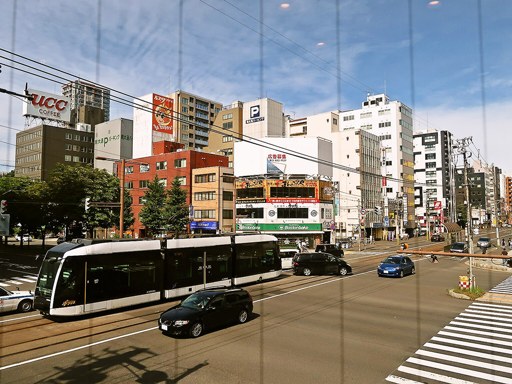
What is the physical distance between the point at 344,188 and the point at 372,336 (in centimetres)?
7366

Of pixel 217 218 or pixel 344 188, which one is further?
pixel 344 188

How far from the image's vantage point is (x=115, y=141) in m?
103

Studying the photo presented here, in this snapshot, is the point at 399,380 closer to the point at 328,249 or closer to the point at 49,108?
the point at 328,249

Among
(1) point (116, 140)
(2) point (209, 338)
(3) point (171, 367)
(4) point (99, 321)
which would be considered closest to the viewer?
(3) point (171, 367)

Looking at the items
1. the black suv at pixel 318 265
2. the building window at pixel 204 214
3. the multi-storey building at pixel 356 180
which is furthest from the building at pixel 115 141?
the black suv at pixel 318 265

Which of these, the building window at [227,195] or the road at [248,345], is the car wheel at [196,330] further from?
the building window at [227,195]

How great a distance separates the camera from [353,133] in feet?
280

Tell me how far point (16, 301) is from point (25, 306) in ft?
1.73

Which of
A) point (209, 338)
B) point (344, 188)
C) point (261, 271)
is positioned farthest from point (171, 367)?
point (344, 188)

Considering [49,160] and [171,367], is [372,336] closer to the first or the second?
[171,367]

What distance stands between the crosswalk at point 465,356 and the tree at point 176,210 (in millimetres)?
48134

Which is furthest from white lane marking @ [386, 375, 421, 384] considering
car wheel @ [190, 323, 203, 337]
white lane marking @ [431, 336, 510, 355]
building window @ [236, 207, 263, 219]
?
building window @ [236, 207, 263, 219]

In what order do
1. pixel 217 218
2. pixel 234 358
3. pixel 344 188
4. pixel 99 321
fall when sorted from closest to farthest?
pixel 234 358, pixel 99 321, pixel 217 218, pixel 344 188

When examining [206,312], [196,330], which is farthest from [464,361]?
[196,330]
